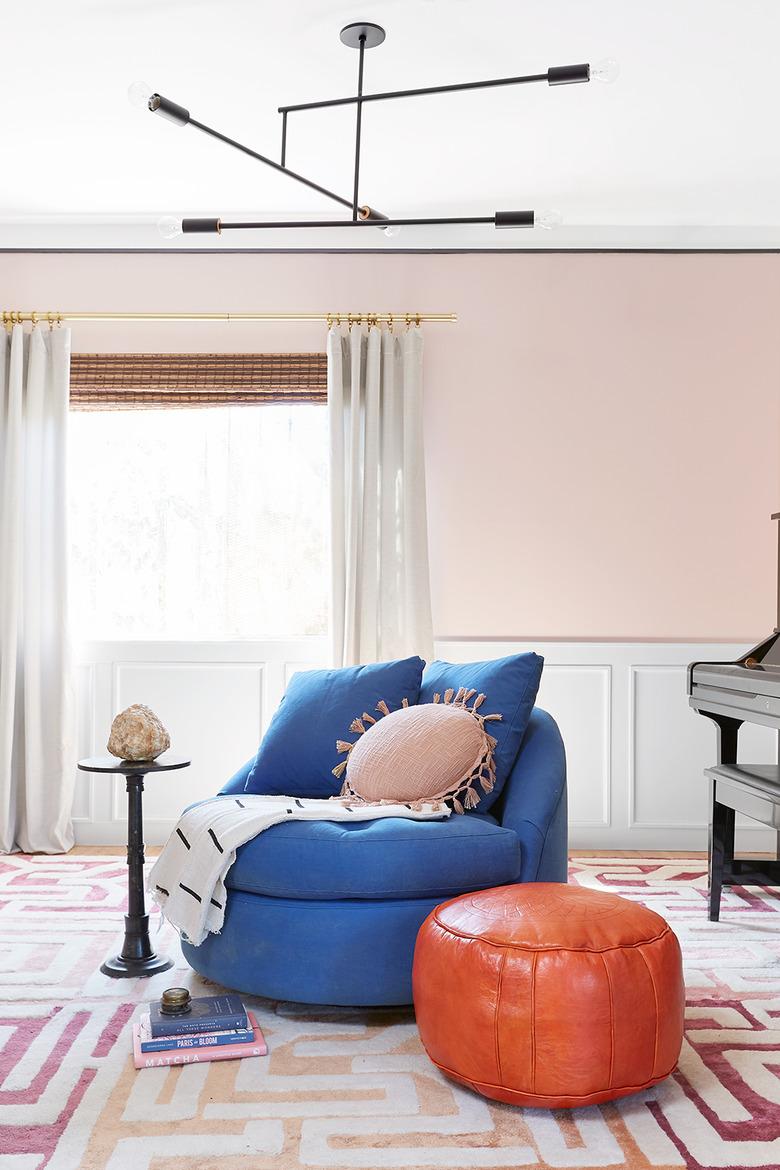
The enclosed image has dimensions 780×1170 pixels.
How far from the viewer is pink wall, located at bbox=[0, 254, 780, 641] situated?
4.54 m

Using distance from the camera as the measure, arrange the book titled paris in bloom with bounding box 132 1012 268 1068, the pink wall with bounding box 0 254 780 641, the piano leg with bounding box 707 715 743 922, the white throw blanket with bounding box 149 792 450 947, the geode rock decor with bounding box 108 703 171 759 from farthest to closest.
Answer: the pink wall with bounding box 0 254 780 641 → the piano leg with bounding box 707 715 743 922 → the geode rock decor with bounding box 108 703 171 759 → the white throw blanket with bounding box 149 792 450 947 → the book titled paris in bloom with bounding box 132 1012 268 1068

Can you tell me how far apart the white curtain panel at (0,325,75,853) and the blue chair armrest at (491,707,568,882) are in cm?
236

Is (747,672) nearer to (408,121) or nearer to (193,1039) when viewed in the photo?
(193,1039)

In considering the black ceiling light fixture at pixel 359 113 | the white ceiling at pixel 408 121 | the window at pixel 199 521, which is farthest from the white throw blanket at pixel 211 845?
the white ceiling at pixel 408 121

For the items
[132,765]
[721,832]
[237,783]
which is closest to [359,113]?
[132,765]

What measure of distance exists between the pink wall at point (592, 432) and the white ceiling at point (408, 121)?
0.63ft

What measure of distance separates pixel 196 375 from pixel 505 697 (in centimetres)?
243

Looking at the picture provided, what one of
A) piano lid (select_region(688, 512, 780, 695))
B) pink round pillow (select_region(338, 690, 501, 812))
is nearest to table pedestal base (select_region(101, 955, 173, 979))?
pink round pillow (select_region(338, 690, 501, 812))

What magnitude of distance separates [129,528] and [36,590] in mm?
521

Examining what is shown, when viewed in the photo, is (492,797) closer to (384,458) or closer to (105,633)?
(384,458)

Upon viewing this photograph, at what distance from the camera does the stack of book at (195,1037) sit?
2270 mm

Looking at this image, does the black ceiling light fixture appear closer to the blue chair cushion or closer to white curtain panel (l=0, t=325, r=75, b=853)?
the blue chair cushion

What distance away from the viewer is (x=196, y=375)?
15.1 feet

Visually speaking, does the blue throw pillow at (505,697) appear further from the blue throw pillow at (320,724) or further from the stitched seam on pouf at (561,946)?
the stitched seam on pouf at (561,946)
